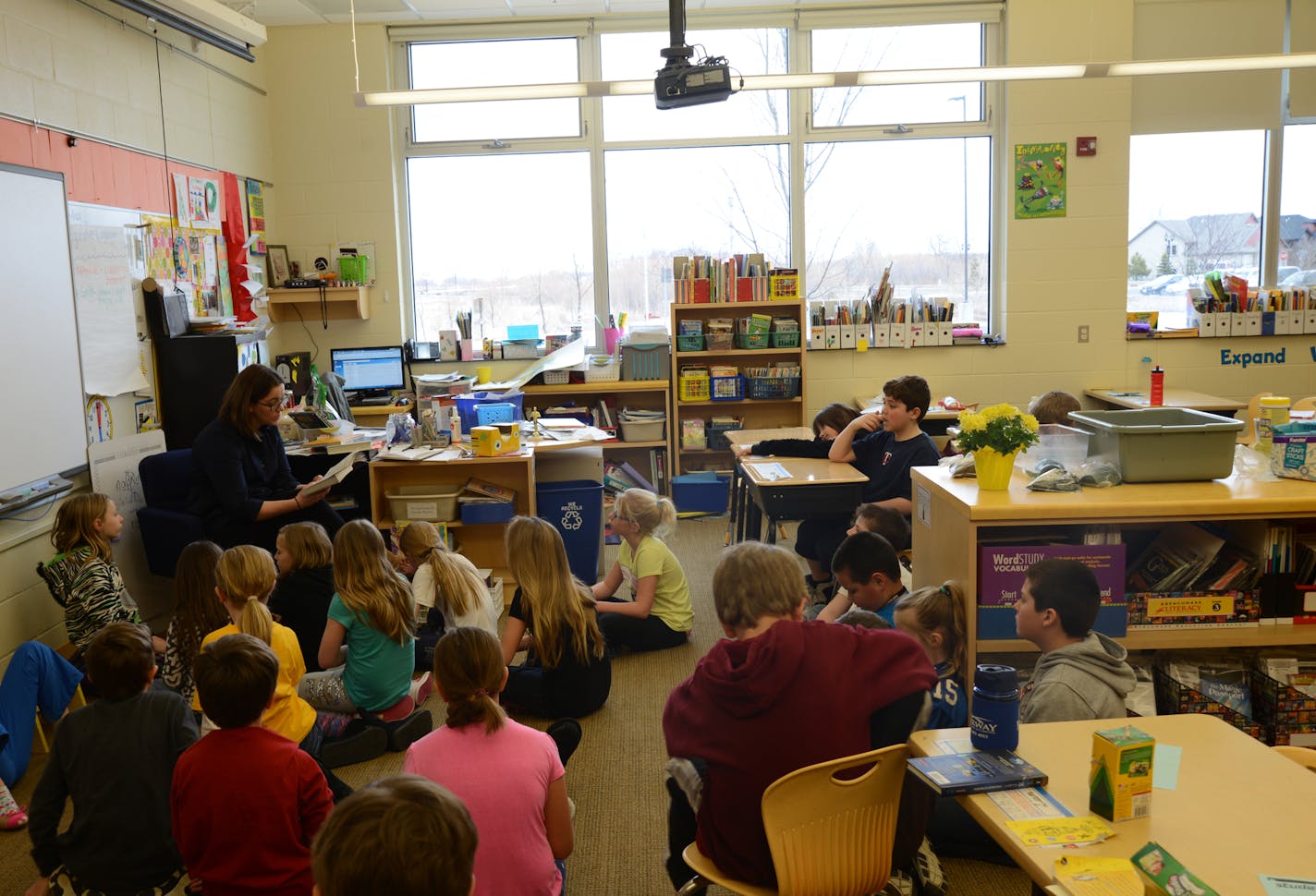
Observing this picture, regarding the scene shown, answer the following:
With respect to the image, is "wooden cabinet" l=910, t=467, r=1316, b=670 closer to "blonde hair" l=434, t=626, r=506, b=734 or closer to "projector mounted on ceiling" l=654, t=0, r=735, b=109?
"blonde hair" l=434, t=626, r=506, b=734

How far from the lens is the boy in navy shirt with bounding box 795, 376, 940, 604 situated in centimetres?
472

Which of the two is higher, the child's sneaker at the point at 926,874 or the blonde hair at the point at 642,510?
the blonde hair at the point at 642,510

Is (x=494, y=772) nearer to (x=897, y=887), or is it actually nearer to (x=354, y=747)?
(x=897, y=887)

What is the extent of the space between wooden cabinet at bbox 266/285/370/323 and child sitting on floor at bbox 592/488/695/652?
365 centimetres

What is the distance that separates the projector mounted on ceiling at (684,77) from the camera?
5379 millimetres

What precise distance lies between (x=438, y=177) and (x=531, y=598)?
200 inches

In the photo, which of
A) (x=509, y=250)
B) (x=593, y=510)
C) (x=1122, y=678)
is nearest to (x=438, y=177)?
(x=509, y=250)

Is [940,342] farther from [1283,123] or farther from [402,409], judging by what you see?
[402,409]

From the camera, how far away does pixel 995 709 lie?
2037 millimetres

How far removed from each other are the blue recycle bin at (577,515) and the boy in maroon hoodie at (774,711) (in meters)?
3.51

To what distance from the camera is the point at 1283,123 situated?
765 centimetres

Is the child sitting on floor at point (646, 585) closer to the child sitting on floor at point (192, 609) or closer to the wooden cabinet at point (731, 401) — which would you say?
the child sitting on floor at point (192, 609)

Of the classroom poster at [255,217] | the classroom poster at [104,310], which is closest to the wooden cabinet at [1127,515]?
the classroom poster at [104,310]

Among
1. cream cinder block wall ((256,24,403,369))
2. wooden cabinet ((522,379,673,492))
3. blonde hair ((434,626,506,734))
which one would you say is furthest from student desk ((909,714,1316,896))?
cream cinder block wall ((256,24,403,369))
